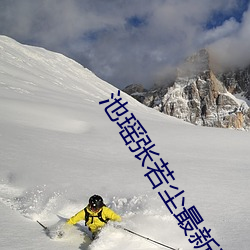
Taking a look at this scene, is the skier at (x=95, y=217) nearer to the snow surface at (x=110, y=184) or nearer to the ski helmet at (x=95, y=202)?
the ski helmet at (x=95, y=202)

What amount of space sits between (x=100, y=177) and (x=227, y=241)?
4.02 meters

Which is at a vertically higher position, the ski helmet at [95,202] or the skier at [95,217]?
the ski helmet at [95,202]

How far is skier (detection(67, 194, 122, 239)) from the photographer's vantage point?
5.74 meters

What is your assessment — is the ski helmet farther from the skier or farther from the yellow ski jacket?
the yellow ski jacket

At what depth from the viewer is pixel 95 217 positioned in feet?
19.1

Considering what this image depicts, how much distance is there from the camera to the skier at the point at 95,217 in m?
5.74

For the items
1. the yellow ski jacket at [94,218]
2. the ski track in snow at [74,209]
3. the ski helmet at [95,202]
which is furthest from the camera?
the yellow ski jacket at [94,218]

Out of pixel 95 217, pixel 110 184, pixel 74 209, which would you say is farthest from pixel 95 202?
pixel 110 184

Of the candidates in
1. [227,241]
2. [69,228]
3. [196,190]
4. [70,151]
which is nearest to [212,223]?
[227,241]

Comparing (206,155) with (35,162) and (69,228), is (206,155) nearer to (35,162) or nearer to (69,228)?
(35,162)

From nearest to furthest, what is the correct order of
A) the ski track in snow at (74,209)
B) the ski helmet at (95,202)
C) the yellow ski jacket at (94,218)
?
the ski track in snow at (74,209), the ski helmet at (95,202), the yellow ski jacket at (94,218)

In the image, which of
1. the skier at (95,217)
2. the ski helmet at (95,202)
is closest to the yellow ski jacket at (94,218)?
the skier at (95,217)

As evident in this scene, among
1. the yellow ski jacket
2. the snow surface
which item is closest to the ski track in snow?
the snow surface

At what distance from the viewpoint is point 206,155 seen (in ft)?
38.2
